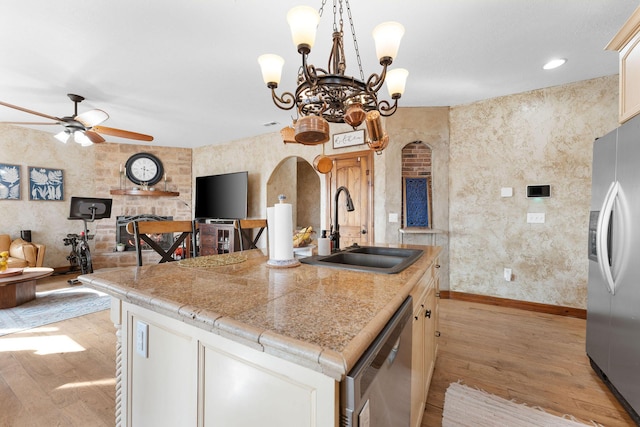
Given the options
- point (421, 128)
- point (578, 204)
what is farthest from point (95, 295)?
point (578, 204)

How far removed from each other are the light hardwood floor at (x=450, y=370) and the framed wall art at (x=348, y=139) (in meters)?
2.54

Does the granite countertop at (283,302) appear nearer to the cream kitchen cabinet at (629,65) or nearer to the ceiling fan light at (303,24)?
the ceiling fan light at (303,24)

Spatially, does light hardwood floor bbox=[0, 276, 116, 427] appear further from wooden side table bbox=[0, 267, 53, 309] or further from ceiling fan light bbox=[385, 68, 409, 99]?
ceiling fan light bbox=[385, 68, 409, 99]

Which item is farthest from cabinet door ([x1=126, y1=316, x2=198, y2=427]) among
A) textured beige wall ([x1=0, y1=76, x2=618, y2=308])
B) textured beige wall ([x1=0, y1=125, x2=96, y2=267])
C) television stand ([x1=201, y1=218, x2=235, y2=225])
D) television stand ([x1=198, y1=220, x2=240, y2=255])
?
textured beige wall ([x1=0, y1=125, x2=96, y2=267])

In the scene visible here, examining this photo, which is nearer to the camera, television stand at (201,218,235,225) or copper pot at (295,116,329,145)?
copper pot at (295,116,329,145)

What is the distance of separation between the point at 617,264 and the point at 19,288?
5798 mm

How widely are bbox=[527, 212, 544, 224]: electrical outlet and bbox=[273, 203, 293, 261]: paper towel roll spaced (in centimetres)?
324

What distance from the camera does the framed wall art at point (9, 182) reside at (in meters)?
4.56

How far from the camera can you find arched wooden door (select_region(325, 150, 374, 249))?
12.9 feet

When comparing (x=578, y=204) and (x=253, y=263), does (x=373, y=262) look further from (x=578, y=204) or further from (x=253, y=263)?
(x=578, y=204)

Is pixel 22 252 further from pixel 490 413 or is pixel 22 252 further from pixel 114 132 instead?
pixel 490 413

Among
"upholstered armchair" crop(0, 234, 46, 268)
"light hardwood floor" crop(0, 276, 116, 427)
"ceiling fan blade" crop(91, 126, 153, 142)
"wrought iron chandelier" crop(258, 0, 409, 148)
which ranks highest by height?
"ceiling fan blade" crop(91, 126, 153, 142)

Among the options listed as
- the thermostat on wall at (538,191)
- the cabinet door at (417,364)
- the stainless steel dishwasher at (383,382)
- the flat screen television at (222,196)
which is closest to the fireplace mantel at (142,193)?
the flat screen television at (222,196)

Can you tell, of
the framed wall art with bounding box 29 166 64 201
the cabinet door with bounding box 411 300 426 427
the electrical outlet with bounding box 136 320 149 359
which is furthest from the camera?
the framed wall art with bounding box 29 166 64 201
